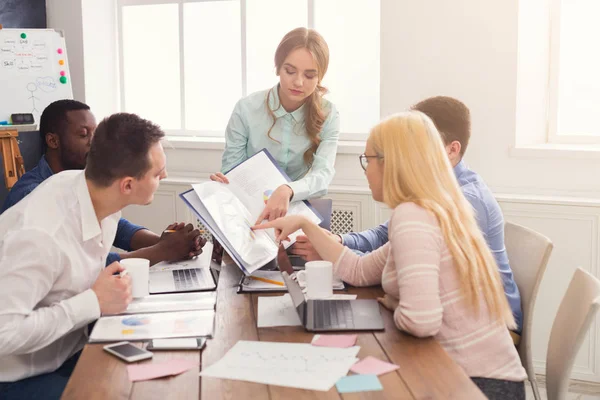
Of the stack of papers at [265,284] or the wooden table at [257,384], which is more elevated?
the stack of papers at [265,284]

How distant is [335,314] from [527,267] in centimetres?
83

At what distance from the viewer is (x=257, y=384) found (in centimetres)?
138

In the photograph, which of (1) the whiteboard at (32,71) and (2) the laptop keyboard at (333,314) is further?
(1) the whiteboard at (32,71)

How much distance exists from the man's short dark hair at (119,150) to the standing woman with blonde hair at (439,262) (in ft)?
1.95

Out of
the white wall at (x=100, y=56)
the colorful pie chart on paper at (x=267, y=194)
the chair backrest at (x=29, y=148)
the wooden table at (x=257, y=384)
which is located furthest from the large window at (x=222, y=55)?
the wooden table at (x=257, y=384)

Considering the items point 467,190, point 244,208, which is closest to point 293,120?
point 244,208

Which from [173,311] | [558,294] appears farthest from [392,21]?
[173,311]

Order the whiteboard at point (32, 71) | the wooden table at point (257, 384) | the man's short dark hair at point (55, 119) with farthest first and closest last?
1. the whiteboard at point (32, 71)
2. the man's short dark hair at point (55, 119)
3. the wooden table at point (257, 384)

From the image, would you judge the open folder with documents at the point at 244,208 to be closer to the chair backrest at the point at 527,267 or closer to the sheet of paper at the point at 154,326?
the sheet of paper at the point at 154,326

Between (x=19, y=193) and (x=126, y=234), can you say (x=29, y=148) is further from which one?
(x=126, y=234)

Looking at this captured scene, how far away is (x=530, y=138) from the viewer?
11.5ft

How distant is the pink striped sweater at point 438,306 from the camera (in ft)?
5.28

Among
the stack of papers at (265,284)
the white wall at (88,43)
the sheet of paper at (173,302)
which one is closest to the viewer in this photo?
the sheet of paper at (173,302)

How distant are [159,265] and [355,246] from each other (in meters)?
0.65
